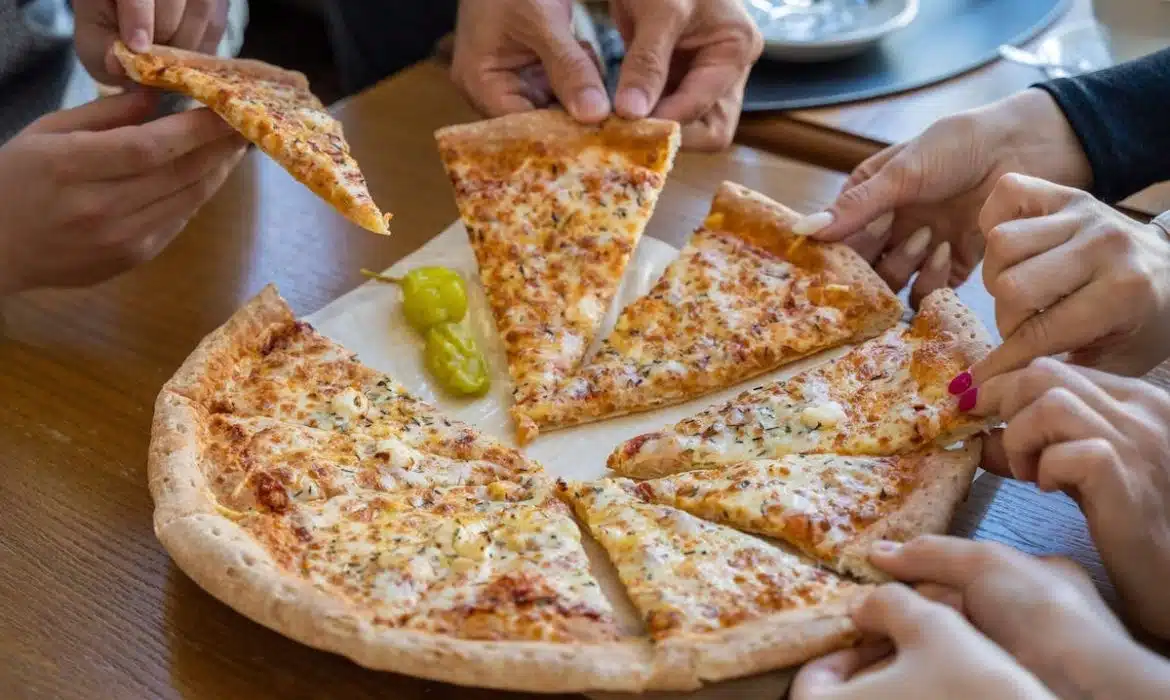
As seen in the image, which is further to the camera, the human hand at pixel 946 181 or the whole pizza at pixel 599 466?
the human hand at pixel 946 181

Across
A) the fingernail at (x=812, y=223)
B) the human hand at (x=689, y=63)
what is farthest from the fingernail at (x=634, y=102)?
the fingernail at (x=812, y=223)

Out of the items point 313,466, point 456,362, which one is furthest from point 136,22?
point 313,466

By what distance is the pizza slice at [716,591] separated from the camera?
5.82 ft

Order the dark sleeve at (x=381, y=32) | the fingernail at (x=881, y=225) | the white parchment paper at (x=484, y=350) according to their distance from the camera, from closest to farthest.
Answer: the white parchment paper at (x=484, y=350) → the fingernail at (x=881, y=225) → the dark sleeve at (x=381, y=32)

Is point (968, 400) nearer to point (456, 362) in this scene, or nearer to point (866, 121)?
point (456, 362)

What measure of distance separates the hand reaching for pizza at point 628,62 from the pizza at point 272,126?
69 centimetres

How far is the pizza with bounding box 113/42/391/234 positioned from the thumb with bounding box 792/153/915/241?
1112 mm

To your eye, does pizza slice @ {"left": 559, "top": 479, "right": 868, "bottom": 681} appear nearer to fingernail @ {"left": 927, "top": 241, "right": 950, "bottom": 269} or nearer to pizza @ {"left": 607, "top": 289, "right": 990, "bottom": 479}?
pizza @ {"left": 607, "top": 289, "right": 990, "bottom": 479}

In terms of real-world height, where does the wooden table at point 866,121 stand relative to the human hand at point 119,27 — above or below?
below

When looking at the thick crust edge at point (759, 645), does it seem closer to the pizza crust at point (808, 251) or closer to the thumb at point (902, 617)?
the thumb at point (902, 617)

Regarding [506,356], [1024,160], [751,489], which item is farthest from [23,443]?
[1024,160]

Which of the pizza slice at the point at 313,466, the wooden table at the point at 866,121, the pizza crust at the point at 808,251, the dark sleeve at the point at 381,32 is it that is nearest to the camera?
the pizza slice at the point at 313,466

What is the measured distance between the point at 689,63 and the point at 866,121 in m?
0.67

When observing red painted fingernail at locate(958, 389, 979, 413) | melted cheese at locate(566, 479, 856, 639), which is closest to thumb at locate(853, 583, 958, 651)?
melted cheese at locate(566, 479, 856, 639)
